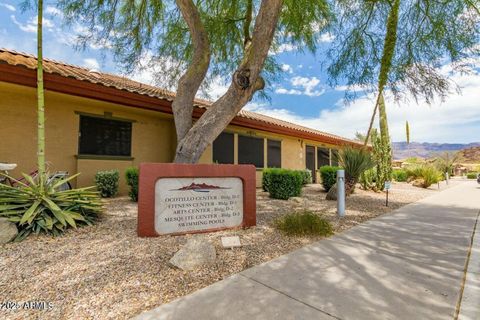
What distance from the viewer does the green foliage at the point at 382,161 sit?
1130cm

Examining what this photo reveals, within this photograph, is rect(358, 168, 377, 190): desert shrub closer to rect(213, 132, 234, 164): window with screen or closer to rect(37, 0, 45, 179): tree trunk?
rect(213, 132, 234, 164): window with screen

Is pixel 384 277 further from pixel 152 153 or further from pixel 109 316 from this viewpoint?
pixel 152 153

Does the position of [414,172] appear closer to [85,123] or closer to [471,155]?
[85,123]

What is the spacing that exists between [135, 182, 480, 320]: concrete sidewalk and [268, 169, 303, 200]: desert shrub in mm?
3946

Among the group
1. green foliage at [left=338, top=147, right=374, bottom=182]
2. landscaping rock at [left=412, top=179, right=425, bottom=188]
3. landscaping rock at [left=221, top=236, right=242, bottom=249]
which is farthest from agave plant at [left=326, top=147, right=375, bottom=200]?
landscaping rock at [left=412, top=179, right=425, bottom=188]

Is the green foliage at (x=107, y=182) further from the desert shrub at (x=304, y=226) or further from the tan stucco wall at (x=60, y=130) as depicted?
the desert shrub at (x=304, y=226)

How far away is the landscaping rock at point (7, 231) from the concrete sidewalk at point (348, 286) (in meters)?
2.91

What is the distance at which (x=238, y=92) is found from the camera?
5320 mm

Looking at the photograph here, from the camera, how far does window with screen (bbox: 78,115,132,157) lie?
25.4 ft

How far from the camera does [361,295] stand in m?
2.40

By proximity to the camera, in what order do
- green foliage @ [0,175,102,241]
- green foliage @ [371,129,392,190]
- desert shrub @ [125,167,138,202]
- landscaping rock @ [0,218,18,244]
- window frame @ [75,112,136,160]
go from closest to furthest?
landscaping rock @ [0,218,18,244] < green foliage @ [0,175,102,241] < desert shrub @ [125,167,138,202] < window frame @ [75,112,136,160] < green foliage @ [371,129,392,190]

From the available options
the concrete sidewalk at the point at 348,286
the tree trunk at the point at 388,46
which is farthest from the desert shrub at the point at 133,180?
the tree trunk at the point at 388,46

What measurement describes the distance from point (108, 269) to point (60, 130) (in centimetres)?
616

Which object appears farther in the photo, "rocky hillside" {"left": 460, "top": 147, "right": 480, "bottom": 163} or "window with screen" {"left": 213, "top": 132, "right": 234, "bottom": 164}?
"rocky hillside" {"left": 460, "top": 147, "right": 480, "bottom": 163}
